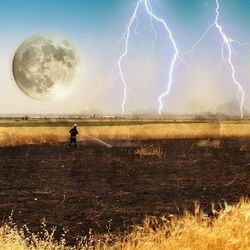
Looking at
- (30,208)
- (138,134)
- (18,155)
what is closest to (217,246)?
(30,208)

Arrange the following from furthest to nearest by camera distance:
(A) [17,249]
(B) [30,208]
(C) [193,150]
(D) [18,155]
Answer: (C) [193,150] < (D) [18,155] < (B) [30,208] < (A) [17,249]

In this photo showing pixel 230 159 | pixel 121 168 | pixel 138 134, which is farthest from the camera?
pixel 138 134

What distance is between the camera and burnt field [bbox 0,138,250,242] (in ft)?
35.7

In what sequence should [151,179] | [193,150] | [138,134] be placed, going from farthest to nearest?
[138,134], [193,150], [151,179]

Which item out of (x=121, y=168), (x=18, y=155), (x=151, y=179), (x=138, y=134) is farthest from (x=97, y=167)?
(x=138, y=134)

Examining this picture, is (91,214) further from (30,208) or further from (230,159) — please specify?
(230,159)

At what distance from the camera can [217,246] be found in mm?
6195

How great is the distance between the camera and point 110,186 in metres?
15.5

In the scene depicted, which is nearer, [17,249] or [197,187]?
[17,249]

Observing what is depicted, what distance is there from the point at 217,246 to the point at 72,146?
87.6 ft

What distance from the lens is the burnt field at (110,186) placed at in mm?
10875

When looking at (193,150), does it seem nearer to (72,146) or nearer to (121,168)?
(72,146)

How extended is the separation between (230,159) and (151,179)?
7905mm

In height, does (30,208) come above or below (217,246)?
below
